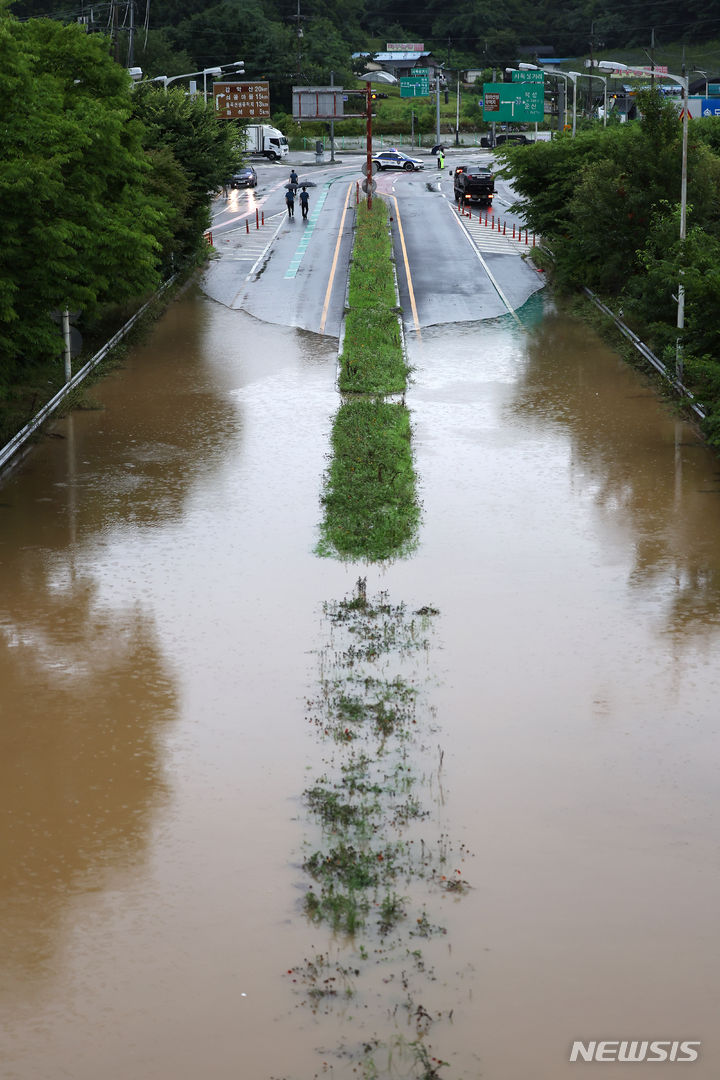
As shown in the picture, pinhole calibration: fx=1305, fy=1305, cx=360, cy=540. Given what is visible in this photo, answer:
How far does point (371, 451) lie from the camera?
79.8 ft

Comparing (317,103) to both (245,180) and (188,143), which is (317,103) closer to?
(245,180)

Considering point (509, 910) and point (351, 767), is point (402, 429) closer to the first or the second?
point (351, 767)

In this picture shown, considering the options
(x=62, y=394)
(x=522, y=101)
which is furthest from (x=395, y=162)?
(x=62, y=394)

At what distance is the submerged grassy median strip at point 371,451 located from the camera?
20281mm

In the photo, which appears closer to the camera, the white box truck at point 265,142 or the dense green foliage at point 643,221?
the dense green foliage at point 643,221

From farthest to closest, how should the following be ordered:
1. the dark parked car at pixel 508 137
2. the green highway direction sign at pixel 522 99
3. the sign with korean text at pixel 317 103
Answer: the dark parked car at pixel 508 137 < the sign with korean text at pixel 317 103 < the green highway direction sign at pixel 522 99

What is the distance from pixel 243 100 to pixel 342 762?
2841 inches

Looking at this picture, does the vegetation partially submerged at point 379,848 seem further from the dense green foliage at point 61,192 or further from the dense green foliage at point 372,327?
the dense green foliage at point 372,327

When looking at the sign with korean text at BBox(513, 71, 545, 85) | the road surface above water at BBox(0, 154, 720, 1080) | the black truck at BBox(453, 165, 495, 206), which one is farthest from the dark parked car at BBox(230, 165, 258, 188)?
the road surface above water at BBox(0, 154, 720, 1080)

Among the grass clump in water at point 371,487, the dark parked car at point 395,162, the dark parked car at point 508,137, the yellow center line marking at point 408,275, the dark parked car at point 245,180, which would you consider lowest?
the grass clump in water at point 371,487

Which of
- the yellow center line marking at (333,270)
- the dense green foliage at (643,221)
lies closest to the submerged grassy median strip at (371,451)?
the yellow center line marking at (333,270)

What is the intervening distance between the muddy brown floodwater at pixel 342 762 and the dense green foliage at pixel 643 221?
3.09 meters

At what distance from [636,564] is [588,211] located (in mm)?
20772

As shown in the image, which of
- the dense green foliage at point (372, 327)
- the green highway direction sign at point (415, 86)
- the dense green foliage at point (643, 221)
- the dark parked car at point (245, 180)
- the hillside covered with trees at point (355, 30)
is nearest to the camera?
the dense green foliage at point (643, 221)
